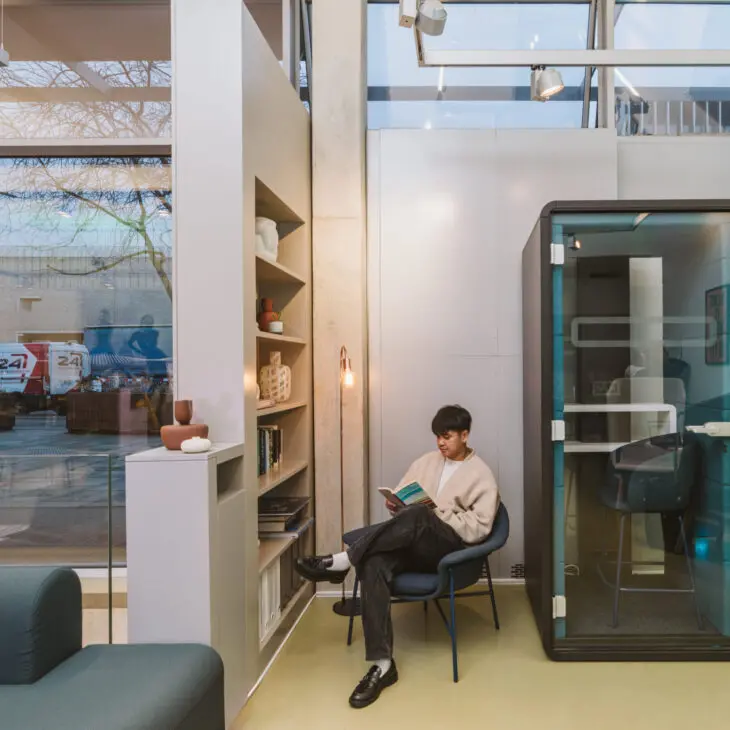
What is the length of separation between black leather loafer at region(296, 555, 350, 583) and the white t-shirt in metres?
0.74

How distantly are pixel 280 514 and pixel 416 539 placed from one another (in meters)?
0.87

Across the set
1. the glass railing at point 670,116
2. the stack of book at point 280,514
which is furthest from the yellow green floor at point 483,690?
the glass railing at point 670,116

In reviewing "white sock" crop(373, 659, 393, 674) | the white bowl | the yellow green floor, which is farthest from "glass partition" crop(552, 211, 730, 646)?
the white bowl

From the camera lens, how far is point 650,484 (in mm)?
3244

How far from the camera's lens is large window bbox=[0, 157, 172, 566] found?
3338mm

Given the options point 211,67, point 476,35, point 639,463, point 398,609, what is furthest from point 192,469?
point 476,35

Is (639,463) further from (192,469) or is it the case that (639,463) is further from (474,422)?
(192,469)

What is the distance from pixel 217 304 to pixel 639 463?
2.40m

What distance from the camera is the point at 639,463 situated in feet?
10.6

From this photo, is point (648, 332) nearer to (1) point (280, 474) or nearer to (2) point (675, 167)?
(2) point (675, 167)

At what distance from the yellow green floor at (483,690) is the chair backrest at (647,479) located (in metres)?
0.81

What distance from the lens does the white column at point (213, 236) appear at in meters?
2.70

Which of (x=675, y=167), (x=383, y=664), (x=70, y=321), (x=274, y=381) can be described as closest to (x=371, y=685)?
(x=383, y=664)

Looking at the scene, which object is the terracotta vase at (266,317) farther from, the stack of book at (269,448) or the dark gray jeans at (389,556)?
the dark gray jeans at (389,556)
